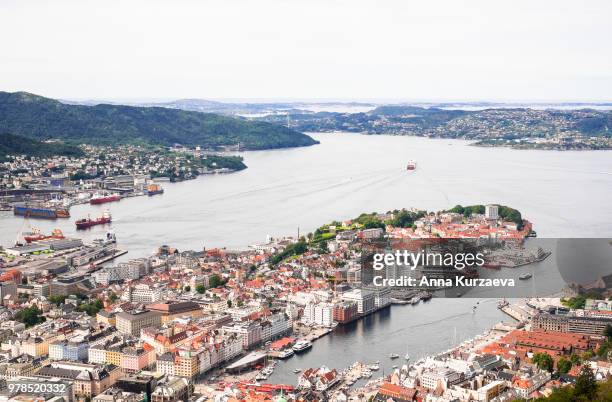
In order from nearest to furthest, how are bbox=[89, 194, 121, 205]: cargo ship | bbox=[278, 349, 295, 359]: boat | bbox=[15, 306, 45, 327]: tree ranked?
bbox=[278, 349, 295, 359]: boat
bbox=[15, 306, 45, 327]: tree
bbox=[89, 194, 121, 205]: cargo ship

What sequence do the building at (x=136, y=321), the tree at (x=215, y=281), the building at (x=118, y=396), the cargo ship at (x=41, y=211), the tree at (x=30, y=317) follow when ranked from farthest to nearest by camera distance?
the cargo ship at (x=41, y=211) → the tree at (x=215, y=281) → the tree at (x=30, y=317) → the building at (x=136, y=321) → the building at (x=118, y=396)

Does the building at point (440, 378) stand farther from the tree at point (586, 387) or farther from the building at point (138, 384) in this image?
the building at point (138, 384)

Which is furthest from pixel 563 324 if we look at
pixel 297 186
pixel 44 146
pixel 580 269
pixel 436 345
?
pixel 44 146

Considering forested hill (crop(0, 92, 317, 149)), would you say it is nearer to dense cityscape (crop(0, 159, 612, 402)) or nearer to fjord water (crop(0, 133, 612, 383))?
fjord water (crop(0, 133, 612, 383))

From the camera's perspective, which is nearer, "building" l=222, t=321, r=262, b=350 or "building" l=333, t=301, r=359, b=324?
"building" l=222, t=321, r=262, b=350

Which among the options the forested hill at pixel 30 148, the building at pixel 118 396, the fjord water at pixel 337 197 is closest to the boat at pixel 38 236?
the fjord water at pixel 337 197

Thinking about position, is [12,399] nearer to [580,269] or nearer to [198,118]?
[580,269]

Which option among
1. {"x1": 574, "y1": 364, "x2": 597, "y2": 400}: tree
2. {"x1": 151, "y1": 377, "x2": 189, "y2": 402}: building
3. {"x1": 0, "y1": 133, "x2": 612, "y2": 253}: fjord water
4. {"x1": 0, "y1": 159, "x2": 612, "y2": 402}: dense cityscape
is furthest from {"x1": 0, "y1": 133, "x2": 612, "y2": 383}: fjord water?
{"x1": 574, "y1": 364, "x2": 597, "y2": 400}: tree
